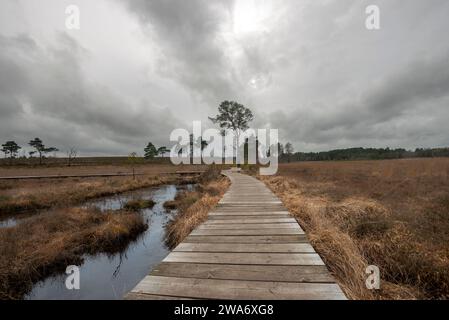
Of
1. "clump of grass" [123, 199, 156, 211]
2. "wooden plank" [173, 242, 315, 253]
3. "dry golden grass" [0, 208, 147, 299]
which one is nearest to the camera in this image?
"wooden plank" [173, 242, 315, 253]

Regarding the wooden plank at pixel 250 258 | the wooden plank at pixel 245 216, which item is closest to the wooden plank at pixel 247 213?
the wooden plank at pixel 245 216

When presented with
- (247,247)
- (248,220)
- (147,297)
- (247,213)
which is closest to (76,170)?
Answer: (247,213)

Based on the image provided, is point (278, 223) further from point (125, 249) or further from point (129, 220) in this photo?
point (129, 220)

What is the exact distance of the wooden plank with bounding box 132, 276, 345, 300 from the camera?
1857 millimetres

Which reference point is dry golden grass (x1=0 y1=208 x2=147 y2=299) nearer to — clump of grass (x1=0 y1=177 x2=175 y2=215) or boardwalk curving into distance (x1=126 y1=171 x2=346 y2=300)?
boardwalk curving into distance (x1=126 y1=171 x2=346 y2=300)

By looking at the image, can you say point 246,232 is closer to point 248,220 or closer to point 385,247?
point 248,220

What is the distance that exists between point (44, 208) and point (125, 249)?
A: 337 inches

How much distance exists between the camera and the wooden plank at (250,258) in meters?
2.47

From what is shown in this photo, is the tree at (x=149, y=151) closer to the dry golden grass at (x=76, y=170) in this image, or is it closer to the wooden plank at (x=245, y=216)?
the dry golden grass at (x=76, y=170)

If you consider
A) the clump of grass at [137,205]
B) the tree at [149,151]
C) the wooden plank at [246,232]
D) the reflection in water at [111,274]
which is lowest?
the reflection in water at [111,274]

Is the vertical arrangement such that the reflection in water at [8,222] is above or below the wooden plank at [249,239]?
below

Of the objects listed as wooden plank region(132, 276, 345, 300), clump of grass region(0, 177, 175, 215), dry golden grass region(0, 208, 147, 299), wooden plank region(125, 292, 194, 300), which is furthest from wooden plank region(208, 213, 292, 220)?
clump of grass region(0, 177, 175, 215)

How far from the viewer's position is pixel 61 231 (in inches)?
261
